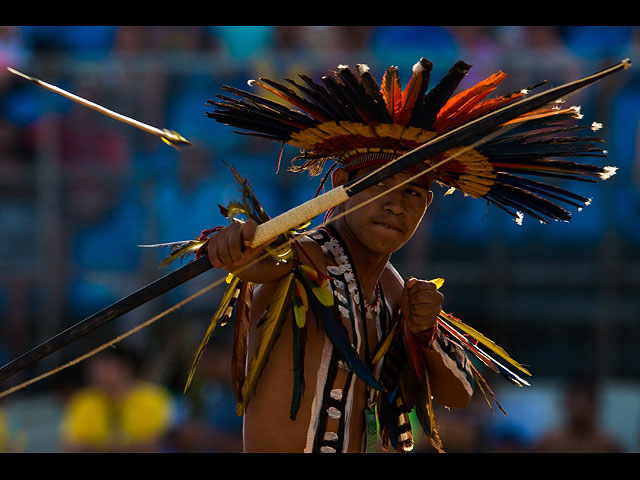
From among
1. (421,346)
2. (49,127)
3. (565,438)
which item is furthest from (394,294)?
(49,127)

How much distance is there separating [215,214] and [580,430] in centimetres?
229

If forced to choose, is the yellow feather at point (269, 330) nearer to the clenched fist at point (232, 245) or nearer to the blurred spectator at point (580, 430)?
the clenched fist at point (232, 245)

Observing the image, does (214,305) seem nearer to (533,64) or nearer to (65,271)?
(65,271)

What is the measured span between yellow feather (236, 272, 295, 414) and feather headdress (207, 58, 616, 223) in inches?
17.2

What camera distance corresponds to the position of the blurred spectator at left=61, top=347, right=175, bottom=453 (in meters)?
5.00

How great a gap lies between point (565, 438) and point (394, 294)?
8.01 feet

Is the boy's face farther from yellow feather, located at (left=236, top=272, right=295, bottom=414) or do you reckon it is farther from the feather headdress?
yellow feather, located at (left=236, top=272, right=295, bottom=414)

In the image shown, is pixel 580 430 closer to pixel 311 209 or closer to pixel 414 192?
pixel 414 192

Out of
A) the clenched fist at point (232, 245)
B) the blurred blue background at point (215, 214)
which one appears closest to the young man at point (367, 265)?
the clenched fist at point (232, 245)

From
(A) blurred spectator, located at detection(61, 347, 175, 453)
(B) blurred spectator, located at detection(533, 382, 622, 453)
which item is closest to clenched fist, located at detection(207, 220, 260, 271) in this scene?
(A) blurred spectator, located at detection(61, 347, 175, 453)

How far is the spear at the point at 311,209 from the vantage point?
2363 millimetres

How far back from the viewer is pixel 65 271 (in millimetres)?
5637

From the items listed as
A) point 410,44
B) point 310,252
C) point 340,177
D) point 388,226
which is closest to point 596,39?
point 410,44

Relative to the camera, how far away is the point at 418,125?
270cm
